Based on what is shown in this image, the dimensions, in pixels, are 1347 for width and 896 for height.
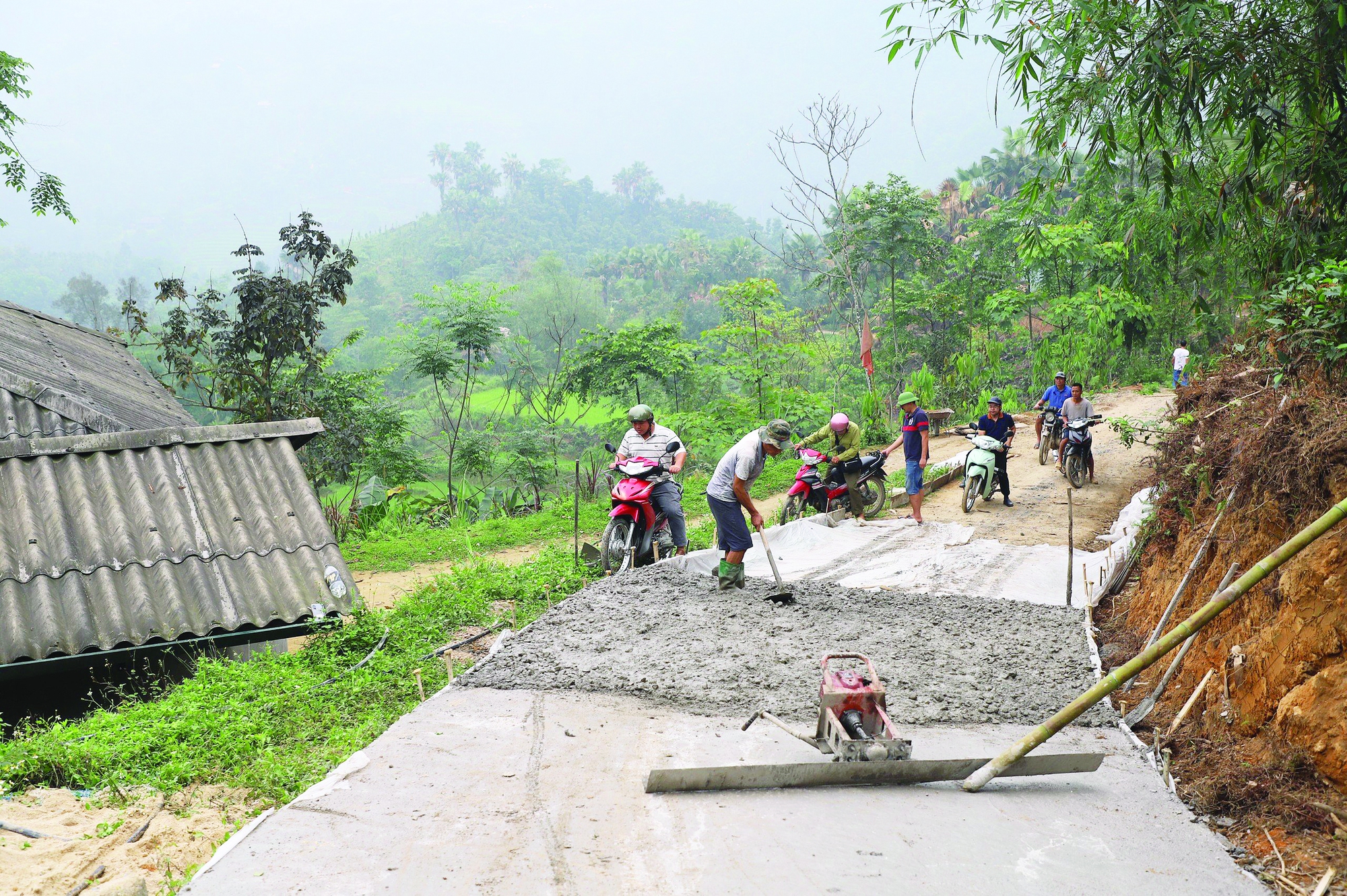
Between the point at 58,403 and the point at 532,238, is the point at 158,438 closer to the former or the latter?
the point at 58,403

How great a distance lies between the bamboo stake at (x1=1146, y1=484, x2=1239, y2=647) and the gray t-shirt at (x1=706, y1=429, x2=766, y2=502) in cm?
264

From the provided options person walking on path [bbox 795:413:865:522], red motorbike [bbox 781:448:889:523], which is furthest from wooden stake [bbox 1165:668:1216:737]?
red motorbike [bbox 781:448:889:523]

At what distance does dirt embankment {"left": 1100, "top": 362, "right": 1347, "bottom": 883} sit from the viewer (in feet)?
10.7

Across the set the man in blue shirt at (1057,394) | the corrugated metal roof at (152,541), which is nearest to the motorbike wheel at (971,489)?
the man in blue shirt at (1057,394)

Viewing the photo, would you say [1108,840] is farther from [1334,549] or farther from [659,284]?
[659,284]

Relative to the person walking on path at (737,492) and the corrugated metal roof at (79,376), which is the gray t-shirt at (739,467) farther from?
the corrugated metal roof at (79,376)

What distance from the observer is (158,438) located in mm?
5848

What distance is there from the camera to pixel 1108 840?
10.1ft

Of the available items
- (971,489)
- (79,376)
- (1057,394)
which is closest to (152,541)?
(79,376)

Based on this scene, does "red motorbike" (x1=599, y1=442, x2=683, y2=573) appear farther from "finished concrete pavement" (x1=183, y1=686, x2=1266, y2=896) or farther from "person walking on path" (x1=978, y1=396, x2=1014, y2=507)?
"person walking on path" (x1=978, y1=396, x2=1014, y2=507)

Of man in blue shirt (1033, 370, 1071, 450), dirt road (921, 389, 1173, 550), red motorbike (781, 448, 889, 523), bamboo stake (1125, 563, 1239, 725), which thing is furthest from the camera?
man in blue shirt (1033, 370, 1071, 450)

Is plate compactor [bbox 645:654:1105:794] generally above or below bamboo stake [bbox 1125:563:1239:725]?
above

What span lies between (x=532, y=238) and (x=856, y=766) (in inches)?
3100

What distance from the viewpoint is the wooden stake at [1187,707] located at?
3971 mm
